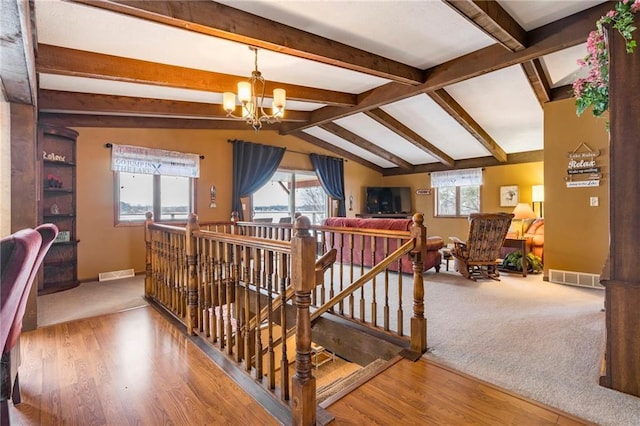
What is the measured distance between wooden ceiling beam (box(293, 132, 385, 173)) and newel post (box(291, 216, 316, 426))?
6.47 metres

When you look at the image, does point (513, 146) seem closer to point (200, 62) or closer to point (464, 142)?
point (464, 142)

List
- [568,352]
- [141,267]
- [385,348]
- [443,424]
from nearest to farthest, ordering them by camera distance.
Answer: [443,424] → [568,352] → [385,348] → [141,267]

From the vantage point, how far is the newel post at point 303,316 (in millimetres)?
1626

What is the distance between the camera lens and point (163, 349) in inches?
104

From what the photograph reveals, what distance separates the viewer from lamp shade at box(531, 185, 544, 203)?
6952 mm

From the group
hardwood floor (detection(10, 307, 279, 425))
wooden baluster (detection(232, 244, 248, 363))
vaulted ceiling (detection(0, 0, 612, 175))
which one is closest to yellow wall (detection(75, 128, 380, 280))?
vaulted ceiling (detection(0, 0, 612, 175))

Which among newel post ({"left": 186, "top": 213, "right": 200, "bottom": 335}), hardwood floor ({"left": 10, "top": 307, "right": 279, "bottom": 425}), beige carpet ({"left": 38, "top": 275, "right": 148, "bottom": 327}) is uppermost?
newel post ({"left": 186, "top": 213, "right": 200, "bottom": 335})

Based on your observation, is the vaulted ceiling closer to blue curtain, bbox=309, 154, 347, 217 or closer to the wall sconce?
the wall sconce

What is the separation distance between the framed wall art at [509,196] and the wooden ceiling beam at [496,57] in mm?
4427

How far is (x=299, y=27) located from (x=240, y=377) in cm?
308

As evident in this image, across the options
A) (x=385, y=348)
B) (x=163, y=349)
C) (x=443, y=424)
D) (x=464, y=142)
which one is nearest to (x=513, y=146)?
(x=464, y=142)

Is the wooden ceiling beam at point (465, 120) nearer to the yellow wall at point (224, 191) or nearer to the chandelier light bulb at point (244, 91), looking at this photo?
the yellow wall at point (224, 191)

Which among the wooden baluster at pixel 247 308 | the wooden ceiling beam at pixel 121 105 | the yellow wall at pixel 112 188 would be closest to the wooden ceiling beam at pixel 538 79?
the wooden baluster at pixel 247 308

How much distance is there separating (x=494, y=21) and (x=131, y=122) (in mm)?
5367
